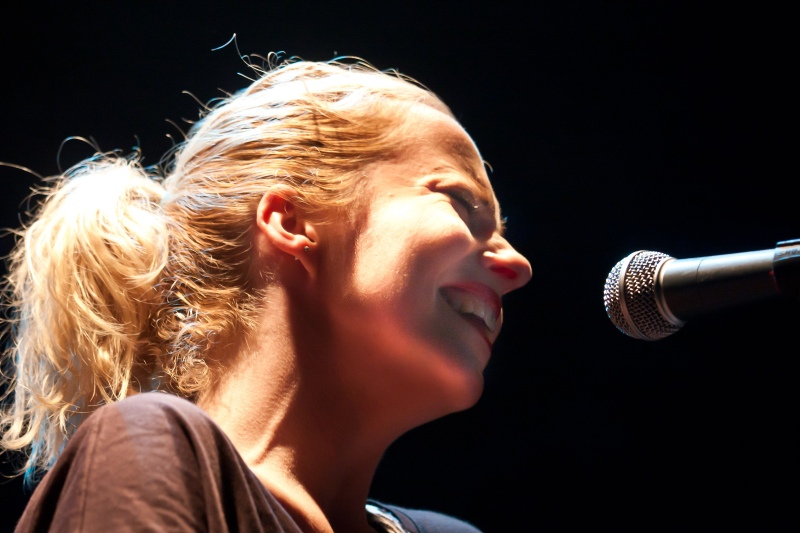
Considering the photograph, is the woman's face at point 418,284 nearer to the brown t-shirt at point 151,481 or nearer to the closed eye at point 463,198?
the closed eye at point 463,198

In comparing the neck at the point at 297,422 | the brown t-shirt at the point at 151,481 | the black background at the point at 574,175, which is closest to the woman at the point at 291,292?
the neck at the point at 297,422

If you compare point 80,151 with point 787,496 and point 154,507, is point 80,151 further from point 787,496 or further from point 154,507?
point 787,496

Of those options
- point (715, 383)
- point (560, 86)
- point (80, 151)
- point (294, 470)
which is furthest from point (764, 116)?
point (80, 151)

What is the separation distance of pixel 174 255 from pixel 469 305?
0.52 metres

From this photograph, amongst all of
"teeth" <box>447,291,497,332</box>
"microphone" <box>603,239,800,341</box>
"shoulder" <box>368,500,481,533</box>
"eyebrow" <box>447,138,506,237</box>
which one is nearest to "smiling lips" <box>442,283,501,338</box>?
"teeth" <box>447,291,497,332</box>

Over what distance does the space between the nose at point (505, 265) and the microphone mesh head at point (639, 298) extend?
0.30 meters

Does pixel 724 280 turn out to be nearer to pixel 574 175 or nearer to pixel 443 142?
pixel 443 142

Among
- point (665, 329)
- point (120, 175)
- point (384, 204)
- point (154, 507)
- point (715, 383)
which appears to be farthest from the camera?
point (715, 383)

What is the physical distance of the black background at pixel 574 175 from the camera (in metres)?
1.93

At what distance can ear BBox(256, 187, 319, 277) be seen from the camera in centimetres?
131

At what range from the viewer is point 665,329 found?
3.48 feet

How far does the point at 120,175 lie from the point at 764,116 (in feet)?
5.00

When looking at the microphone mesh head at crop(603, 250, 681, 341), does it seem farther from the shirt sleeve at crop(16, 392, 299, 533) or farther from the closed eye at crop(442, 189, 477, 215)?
the shirt sleeve at crop(16, 392, 299, 533)

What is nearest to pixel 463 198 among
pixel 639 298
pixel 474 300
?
pixel 474 300
